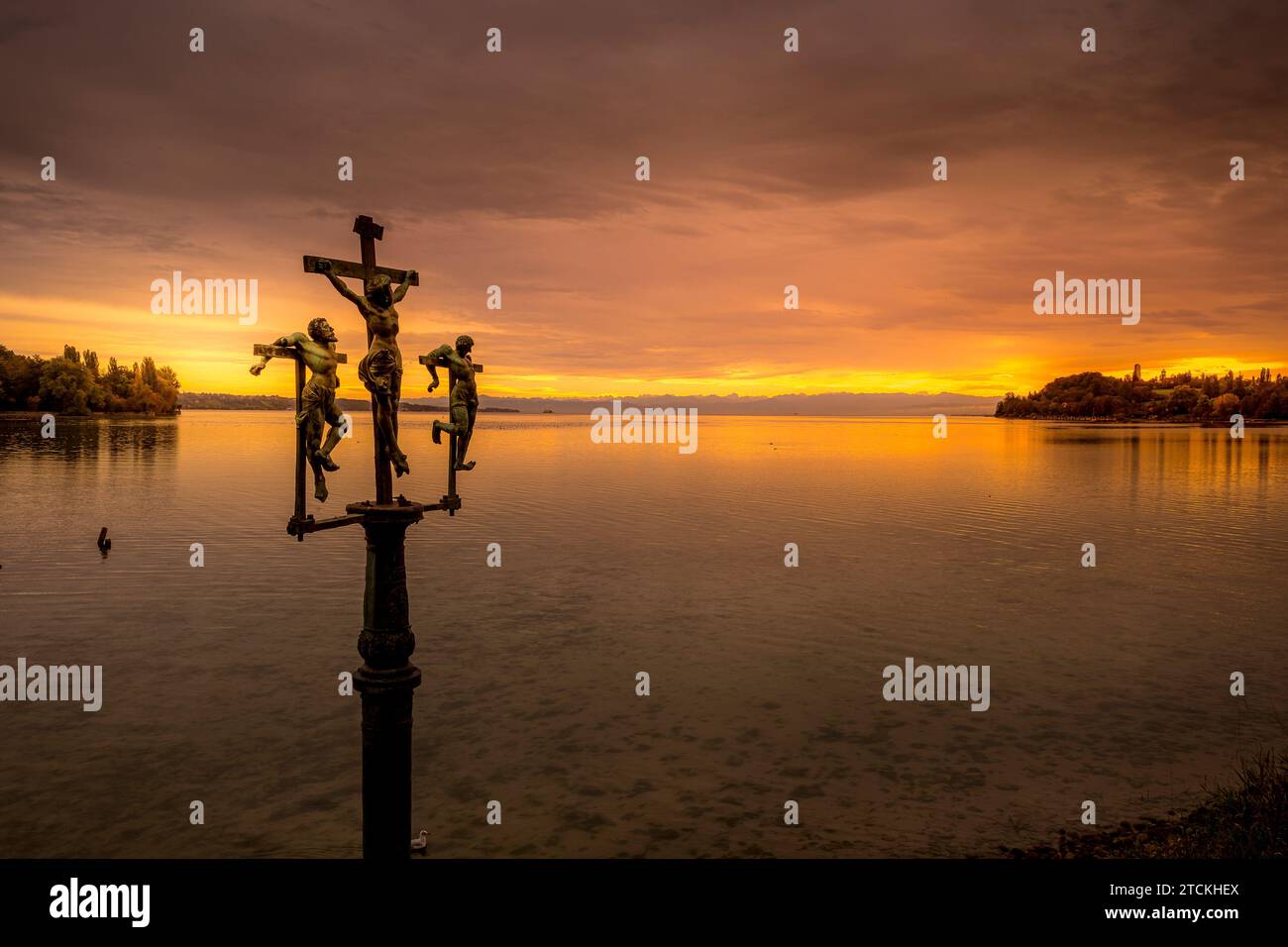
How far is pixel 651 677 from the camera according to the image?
67.3ft

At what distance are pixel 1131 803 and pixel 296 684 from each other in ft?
56.7

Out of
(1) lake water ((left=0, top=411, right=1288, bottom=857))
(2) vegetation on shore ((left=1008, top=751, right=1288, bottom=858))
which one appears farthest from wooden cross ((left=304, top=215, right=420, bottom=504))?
(2) vegetation on shore ((left=1008, top=751, right=1288, bottom=858))

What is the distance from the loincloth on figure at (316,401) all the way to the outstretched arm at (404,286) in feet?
3.89

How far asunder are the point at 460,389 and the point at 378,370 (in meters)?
2.11

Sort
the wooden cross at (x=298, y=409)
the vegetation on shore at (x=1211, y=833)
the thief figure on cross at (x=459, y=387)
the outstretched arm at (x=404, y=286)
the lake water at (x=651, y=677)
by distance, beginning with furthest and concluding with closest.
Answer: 1. the lake water at (x=651, y=677)
2. the vegetation on shore at (x=1211, y=833)
3. the thief figure on cross at (x=459, y=387)
4. the outstretched arm at (x=404, y=286)
5. the wooden cross at (x=298, y=409)

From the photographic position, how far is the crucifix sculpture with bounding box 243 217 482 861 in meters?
8.09

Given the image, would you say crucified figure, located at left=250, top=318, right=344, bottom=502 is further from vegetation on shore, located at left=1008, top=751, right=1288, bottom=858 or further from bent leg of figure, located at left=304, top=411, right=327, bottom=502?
vegetation on shore, located at left=1008, top=751, right=1288, bottom=858

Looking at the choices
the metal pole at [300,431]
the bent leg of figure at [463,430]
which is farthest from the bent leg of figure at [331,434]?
the bent leg of figure at [463,430]

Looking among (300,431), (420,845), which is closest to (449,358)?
(300,431)

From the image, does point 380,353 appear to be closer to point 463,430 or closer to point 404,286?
point 404,286

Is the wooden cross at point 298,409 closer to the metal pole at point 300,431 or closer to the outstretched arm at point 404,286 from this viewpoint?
the metal pole at point 300,431

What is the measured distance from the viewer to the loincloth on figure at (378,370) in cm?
814

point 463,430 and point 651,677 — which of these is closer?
point 463,430
